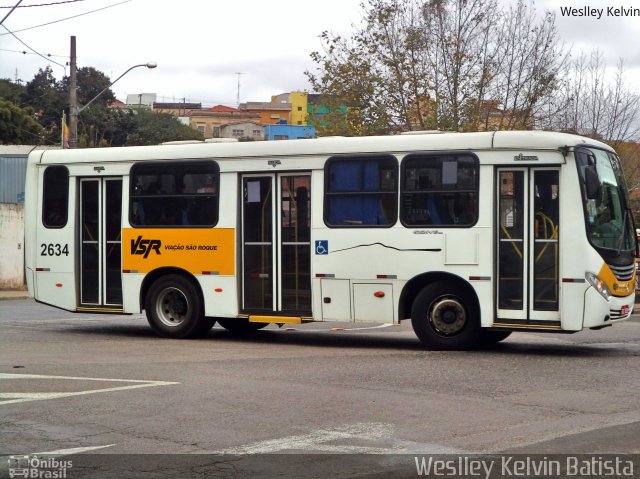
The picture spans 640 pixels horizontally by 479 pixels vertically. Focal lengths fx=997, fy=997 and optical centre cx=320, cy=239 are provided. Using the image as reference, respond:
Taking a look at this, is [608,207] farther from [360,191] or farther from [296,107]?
[296,107]

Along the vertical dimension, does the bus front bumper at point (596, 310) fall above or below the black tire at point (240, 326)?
above

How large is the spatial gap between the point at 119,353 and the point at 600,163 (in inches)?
286

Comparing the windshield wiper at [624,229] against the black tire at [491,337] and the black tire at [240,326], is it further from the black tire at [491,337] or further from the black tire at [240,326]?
the black tire at [240,326]

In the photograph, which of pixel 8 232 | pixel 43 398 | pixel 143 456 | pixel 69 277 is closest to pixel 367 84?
pixel 8 232

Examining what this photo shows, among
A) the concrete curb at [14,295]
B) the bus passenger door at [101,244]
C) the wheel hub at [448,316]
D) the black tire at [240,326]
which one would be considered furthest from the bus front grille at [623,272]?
the concrete curb at [14,295]

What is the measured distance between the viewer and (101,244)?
1689 cm

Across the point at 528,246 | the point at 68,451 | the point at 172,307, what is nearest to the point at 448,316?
the point at 528,246

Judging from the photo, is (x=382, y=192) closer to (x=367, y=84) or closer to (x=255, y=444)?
(x=255, y=444)

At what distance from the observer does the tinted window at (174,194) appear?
52.2 ft

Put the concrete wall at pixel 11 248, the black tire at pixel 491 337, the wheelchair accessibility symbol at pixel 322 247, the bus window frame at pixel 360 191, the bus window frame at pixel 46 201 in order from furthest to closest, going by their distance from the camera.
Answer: the concrete wall at pixel 11 248 → the bus window frame at pixel 46 201 → the black tire at pixel 491 337 → the wheelchair accessibility symbol at pixel 322 247 → the bus window frame at pixel 360 191

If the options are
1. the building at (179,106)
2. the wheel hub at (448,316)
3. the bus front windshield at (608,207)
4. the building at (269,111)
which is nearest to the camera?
the bus front windshield at (608,207)

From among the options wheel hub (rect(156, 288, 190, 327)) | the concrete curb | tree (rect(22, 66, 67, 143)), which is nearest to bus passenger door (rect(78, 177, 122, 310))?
wheel hub (rect(156, 288, 190, 327))

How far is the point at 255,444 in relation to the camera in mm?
7824

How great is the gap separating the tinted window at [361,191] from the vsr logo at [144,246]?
310cm
